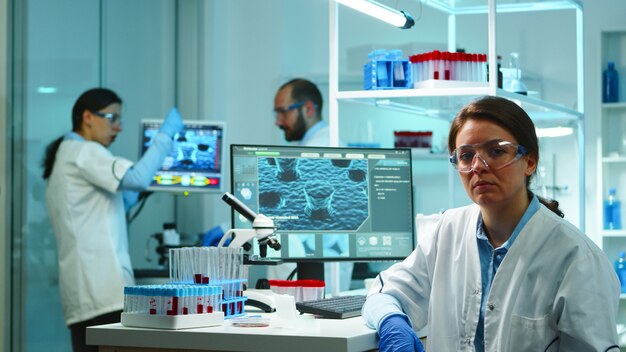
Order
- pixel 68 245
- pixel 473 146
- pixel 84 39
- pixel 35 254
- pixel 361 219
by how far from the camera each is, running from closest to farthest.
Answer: pixel 473 146 < pixel 361 219 < pixel 68 245 < pixel 35 254 < pixel 84 39

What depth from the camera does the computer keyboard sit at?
8.59ft

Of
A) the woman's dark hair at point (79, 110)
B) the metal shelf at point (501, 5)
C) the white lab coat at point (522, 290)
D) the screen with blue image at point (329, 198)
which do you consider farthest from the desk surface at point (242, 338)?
the woman's dark hair at point (79, 110)

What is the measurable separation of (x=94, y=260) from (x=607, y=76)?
3.46m

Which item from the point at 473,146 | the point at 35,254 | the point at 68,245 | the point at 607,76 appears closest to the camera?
the point at 473,146

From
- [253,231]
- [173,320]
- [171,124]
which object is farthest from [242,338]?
[171,124]

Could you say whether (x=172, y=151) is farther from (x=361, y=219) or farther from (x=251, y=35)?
(x=361, y=219)

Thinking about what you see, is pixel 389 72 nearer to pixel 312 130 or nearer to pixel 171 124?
pixel 312 130

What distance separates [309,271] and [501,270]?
106 centimetres

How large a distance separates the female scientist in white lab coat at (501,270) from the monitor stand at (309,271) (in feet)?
2.29

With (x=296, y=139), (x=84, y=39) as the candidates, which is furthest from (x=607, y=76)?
(x=84, y=39)

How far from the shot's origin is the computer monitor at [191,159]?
16.9ft

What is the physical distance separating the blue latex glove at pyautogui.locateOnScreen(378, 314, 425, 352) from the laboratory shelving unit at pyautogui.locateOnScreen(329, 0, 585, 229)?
49.1 inches

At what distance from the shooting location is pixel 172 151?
16.9 ft

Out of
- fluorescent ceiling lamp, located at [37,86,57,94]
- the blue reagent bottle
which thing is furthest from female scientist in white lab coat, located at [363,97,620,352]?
the blue reagent bottle
